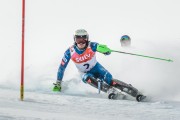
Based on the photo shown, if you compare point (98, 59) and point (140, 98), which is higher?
point (98, 59)

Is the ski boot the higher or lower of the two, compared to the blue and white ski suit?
lower

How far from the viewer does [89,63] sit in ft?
34.4

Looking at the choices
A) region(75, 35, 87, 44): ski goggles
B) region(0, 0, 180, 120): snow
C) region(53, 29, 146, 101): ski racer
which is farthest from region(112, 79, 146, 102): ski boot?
region(75, 35, 87, 44): ski goggles

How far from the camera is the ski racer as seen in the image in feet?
33.3

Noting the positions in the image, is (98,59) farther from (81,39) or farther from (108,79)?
(81,39)

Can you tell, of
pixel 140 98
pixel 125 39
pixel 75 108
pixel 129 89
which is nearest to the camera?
pixel 75 108

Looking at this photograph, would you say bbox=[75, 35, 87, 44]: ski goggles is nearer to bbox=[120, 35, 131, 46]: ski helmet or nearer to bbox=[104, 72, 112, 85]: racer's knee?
bbox=[104, 72, 112, 85]: racer's knee

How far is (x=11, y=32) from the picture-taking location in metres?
23.3

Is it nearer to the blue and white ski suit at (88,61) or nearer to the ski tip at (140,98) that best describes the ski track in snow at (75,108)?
the ski tip at (140,98)

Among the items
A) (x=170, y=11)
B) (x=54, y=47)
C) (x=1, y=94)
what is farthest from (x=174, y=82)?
(x=170, y=11)

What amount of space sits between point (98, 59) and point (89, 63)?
3.79m

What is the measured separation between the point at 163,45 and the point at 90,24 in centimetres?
936

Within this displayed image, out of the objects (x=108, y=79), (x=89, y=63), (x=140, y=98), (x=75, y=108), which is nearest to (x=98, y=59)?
(x=89, y=63)

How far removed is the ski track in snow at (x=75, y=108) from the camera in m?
7.04
